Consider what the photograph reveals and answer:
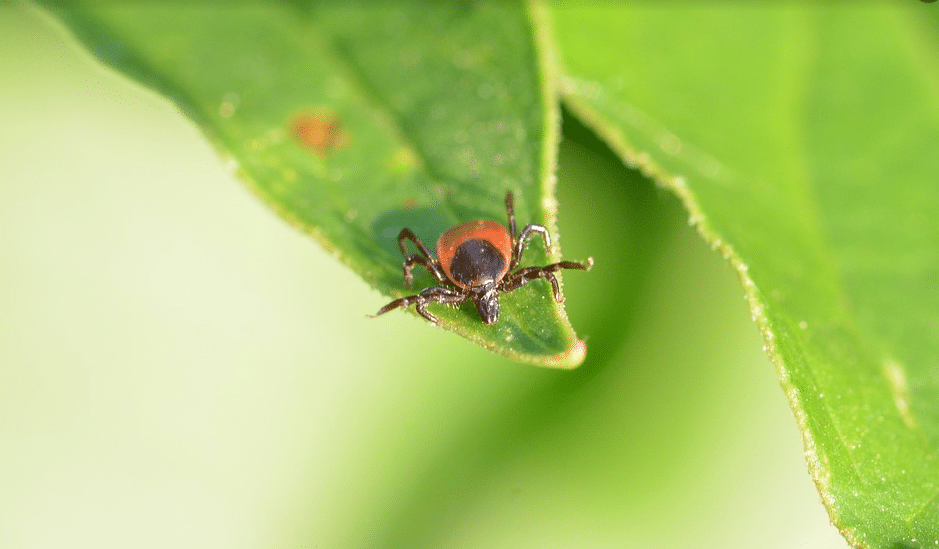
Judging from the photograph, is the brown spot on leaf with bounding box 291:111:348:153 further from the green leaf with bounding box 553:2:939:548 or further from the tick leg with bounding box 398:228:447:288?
the green leaf with bounding box 553:2:939:548

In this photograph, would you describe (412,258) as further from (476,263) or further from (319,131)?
(319,131)

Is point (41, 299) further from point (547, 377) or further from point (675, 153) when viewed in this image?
point (675, 153)

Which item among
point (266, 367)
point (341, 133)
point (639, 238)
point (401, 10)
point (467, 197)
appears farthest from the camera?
point (639, 238)

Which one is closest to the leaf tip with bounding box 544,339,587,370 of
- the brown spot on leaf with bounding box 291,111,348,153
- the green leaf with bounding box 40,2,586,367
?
the green leaf with bounding box 40,2,586,367

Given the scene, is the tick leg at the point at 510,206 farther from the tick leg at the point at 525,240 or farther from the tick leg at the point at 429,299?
the tick leg at the point at 429,299

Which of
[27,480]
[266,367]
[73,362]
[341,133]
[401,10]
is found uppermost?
[401,10]

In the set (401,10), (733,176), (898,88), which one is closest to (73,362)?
(401,10)

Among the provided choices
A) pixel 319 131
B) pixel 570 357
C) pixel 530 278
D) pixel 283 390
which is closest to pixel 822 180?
pixel 530 278
